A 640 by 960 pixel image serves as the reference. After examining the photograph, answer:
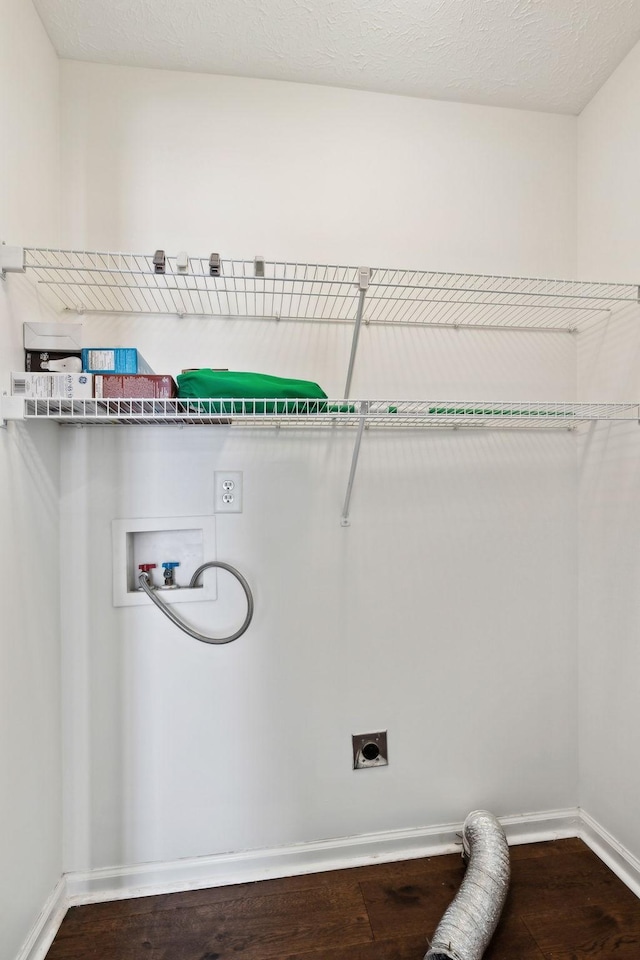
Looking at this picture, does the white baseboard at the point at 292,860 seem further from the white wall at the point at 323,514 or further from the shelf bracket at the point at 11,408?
the shelf bracket at the point at 11,408

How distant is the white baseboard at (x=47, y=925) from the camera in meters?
1.12

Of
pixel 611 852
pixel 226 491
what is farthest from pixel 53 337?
pixel 611 852

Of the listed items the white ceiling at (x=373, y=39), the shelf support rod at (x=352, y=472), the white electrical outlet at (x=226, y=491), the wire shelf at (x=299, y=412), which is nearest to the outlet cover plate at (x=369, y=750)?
the shelf support rod at (x=352, y=472)

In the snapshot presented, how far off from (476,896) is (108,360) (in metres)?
1.57

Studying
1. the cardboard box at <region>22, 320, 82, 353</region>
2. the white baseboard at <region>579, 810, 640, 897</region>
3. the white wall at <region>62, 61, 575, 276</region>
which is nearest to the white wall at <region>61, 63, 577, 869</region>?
the white wall at <region>62, 61, 575, 276</region>

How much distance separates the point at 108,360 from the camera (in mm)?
1072

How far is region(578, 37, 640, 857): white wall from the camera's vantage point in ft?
4.51

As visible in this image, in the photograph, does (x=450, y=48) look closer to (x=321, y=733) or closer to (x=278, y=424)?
(x=278, y=424)

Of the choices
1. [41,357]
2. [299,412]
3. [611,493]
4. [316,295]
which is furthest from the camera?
[611,493]

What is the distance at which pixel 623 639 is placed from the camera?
4.65 ft

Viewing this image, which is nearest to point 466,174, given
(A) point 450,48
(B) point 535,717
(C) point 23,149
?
(A) point 450,48

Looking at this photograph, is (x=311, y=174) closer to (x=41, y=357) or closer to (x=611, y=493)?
(x=41, y=357)

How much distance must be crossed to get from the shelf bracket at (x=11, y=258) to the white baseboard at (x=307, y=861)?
155cm

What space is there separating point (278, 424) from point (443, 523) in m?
0.61
